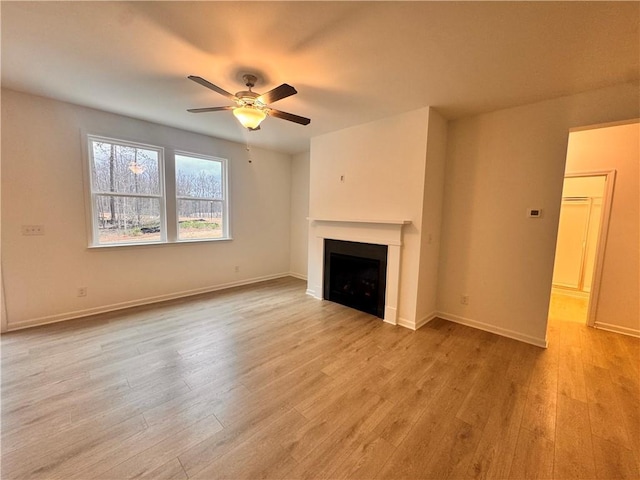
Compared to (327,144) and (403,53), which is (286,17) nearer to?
(403,53)

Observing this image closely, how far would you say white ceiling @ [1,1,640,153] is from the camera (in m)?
1.59

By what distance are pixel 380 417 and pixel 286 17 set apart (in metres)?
2.67

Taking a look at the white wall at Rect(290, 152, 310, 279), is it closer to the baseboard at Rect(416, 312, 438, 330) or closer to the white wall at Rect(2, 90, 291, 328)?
the white wall at Rect(2, 90, 291, 328)

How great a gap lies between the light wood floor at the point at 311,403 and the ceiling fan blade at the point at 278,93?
7.41ft

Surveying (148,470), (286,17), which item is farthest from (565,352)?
(286,17)

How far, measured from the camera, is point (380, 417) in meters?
1.78

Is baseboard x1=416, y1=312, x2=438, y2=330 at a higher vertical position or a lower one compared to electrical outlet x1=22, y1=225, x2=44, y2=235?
lower

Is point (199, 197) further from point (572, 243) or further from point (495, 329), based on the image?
point (572, 243)

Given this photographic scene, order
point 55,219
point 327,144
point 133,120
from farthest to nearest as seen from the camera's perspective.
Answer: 1. point 327,144
2. point 133,120
3. point 55,219

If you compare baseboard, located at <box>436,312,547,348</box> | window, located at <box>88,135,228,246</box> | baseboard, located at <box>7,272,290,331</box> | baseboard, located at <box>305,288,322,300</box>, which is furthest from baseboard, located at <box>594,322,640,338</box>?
window, located at <box>88,135,228,246</box>

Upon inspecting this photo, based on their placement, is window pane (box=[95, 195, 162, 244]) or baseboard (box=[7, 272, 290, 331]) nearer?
baseboard (box=[7, 272, 290, 331])

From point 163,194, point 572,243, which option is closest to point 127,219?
point 163,194

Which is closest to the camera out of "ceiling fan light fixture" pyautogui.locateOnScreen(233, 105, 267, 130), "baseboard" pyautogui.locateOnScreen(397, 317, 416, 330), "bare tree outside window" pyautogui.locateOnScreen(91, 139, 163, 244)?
"ceiling fan light fixture" pyautogui.locateOnScreen(233, 105, 267, 130)

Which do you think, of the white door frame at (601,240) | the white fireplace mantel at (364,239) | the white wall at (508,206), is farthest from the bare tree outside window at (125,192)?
the white door frame at (601,240)
